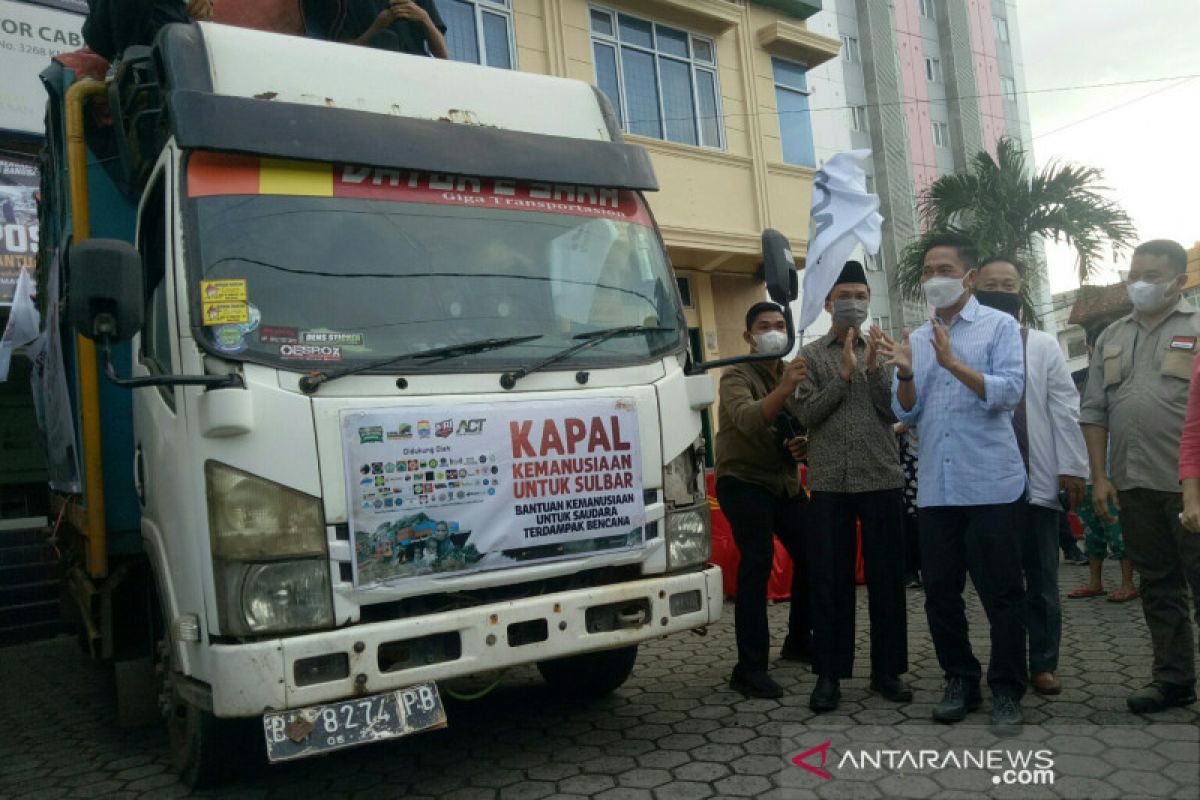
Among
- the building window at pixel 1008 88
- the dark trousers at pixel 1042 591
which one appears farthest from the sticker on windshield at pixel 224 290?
the building window at pixel 1008 88

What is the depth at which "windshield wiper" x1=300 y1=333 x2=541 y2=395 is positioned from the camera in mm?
3211

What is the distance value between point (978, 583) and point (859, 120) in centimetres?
2686

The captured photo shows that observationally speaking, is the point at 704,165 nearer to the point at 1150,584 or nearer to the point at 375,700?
the point at 1150,584

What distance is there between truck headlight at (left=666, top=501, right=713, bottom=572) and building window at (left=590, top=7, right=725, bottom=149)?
31.0 ft

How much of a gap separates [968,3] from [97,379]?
34.5 m

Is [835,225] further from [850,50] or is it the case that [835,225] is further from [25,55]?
[850,50]

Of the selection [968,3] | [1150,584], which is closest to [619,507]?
[1150,584]

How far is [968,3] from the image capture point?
32656 mm

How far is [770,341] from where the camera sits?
452cm

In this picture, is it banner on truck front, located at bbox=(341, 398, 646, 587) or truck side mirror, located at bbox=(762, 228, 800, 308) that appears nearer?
banner on truck front, located at bbox=(341, 398, 646, 587)

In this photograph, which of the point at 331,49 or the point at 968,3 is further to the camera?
the point at 968,3

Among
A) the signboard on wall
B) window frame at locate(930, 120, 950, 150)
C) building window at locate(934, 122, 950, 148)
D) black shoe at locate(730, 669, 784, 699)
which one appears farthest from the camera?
building window at locate(934, 122, 950, 148)

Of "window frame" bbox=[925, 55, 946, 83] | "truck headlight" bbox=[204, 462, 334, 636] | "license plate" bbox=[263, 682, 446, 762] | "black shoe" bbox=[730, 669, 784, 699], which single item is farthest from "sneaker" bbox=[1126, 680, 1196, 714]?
"window frame" bbox=[925, 55, 946, 83]

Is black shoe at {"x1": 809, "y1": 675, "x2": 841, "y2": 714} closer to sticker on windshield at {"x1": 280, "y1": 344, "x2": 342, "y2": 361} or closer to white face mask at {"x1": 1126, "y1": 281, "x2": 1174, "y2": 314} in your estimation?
white face mask at {"x1": 1126, "y1": 281, "x2": 1174, "y2": 314}
